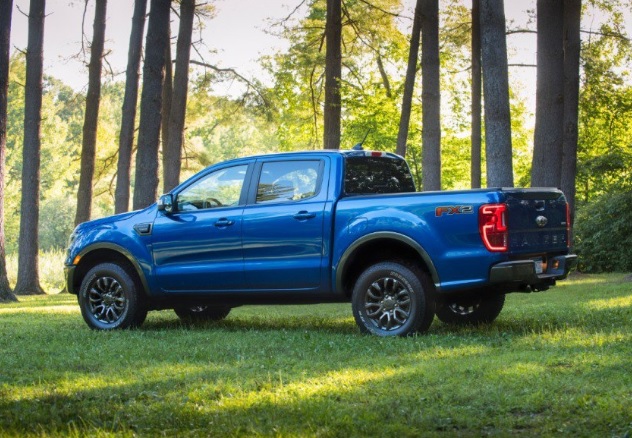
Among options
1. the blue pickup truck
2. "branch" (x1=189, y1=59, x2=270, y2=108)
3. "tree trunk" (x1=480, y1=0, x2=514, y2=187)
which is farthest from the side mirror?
"branch" (x1=189, y1=59, x2=270, y2=108)

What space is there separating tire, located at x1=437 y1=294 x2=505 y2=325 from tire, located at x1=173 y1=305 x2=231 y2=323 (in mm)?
3161

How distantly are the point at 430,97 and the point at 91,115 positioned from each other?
10.0m

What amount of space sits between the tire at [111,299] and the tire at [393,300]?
3.00 metres

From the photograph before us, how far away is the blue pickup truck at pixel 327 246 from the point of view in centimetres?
997

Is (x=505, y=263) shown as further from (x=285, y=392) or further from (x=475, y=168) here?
(x=475, y=168)

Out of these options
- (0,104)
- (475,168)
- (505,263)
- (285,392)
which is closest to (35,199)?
(0,104)

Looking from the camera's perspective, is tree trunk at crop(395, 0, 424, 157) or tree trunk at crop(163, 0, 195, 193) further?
tree trunk at crop(395, 0, 424, 157)

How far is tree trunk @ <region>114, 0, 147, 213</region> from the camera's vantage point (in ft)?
83.7

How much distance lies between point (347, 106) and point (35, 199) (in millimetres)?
20476

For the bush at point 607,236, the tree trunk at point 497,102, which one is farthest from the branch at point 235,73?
the tree trunk at point 497,102

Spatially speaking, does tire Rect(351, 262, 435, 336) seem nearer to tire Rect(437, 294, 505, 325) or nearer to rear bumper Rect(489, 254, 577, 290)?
rear bumper Rect(489, 254, 577, 290)

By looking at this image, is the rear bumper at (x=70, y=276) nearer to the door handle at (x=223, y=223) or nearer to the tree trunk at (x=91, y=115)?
the door handle at (x=223, y=223)

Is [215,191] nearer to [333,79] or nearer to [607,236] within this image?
[333,79]

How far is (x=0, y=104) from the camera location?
1992 cm
